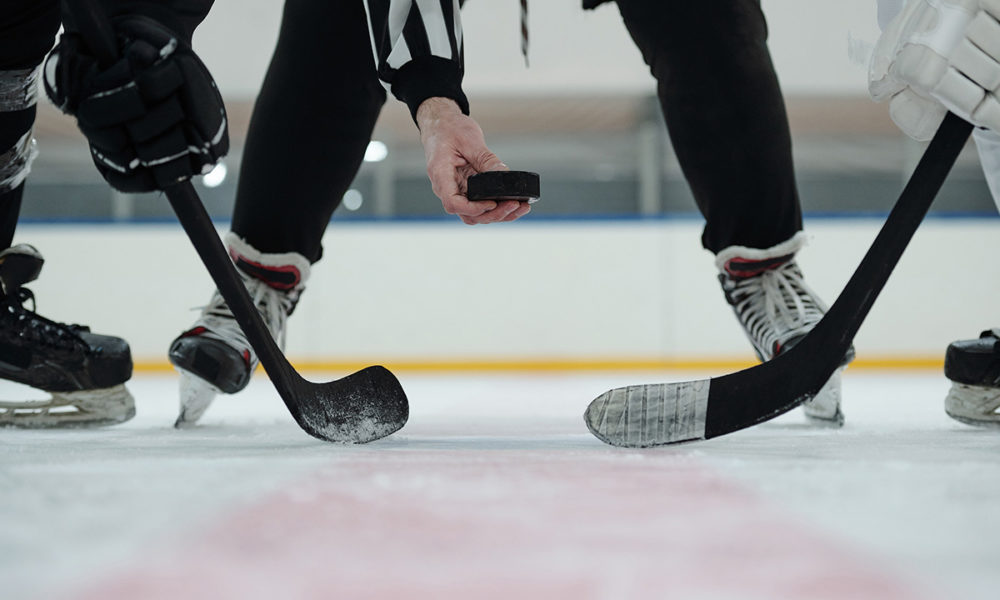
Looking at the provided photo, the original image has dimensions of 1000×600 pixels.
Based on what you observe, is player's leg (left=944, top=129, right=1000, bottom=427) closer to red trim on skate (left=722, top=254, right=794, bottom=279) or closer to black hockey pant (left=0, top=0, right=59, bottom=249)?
red trim on skate (left=722, top=254, right=794, bottom=279)

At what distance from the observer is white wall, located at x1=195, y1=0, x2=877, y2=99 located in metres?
4.43

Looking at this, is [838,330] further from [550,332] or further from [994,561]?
[550,332]

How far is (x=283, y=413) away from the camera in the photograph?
1165 millimetres

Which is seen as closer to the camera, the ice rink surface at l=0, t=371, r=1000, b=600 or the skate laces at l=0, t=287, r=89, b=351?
the ice rink surface at l=0, t=371, r=1000, b=600

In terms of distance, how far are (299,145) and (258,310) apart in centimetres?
23

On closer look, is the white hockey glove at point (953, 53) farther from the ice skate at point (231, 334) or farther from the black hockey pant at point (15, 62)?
the black hockey pant at point (15, 62)

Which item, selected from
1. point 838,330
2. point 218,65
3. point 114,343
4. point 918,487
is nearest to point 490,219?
point 838,330

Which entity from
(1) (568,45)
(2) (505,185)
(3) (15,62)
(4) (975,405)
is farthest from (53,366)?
(1) (568,45)

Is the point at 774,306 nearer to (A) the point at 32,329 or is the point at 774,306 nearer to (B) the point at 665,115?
(B) the point at 665,115

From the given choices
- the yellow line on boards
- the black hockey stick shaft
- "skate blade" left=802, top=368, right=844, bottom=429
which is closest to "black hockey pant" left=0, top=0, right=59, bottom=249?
the black hockey stick shaft

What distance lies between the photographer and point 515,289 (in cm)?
330

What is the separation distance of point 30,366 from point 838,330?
2.86ft

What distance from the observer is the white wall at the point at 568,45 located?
4.43 metres

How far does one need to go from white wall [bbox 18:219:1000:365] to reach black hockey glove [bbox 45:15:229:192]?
2.54 meters
